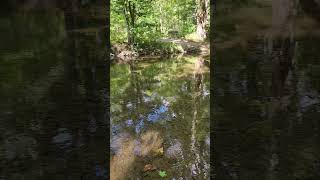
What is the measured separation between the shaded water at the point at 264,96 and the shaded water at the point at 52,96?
0.79 m

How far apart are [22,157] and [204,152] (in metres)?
4.77

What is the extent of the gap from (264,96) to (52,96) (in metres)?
1.37

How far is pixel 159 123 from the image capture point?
319 inches

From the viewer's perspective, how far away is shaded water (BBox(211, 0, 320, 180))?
96.6 inches

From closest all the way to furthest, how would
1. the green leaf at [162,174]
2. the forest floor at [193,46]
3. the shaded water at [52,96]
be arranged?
the shaded water at [52,96], the green leaf at [162,174], the forest floor at [193,46]

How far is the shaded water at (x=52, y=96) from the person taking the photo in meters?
2.13

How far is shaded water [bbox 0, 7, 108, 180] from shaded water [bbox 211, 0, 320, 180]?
0.79m

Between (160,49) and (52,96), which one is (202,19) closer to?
(160,49)

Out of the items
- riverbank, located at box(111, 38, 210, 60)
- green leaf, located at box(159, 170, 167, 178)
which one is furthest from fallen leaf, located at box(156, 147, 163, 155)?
riverbank, located at box(111, 38, 210, 60)

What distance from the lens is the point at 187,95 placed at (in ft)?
34.1

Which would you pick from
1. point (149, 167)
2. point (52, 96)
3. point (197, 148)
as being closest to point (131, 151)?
point (149, 167)

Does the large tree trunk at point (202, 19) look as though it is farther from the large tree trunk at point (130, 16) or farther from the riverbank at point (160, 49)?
the large tree trunk at point (130, 16)

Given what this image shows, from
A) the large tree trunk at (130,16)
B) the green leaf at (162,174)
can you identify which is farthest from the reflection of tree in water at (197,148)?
the large tree trunk at (130,16)

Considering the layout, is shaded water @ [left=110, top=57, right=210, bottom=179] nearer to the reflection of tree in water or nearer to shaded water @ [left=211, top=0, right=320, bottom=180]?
the reflection of tree in water
